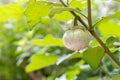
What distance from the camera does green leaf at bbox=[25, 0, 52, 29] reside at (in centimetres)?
45

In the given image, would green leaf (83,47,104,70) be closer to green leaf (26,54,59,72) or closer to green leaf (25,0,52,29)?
green leaf (25,0,52,29)

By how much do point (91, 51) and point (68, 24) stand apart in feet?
0.48

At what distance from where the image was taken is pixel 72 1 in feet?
1.61

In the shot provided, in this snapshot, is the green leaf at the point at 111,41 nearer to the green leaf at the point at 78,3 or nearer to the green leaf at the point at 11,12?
the green leaf at the point at 78,3

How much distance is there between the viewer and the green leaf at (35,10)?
453mm

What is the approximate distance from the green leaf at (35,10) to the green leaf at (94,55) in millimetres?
91

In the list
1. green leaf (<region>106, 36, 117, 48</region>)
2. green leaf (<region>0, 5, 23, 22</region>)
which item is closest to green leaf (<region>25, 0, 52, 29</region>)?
green leaf (<region>106, 36, 117, 48</region>)

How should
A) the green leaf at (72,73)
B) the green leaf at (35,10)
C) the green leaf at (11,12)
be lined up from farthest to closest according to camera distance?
the green leaf at (11,12) → the green leaf at (72,73) → the green leaf at (35,10)

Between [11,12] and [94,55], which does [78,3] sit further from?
[11,12]

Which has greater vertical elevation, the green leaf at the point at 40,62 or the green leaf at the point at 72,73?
the green leaf at the point at 40,62

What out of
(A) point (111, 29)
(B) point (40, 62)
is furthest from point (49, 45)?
(A) point (111, 29)

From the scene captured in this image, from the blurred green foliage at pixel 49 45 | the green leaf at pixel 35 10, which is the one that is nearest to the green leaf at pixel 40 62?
the blurred green foliage at pixel 49 45

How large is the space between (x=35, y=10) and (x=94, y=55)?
0.11 meters

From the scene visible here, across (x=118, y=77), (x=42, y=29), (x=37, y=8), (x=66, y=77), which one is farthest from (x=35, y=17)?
(x=42, y=29)
